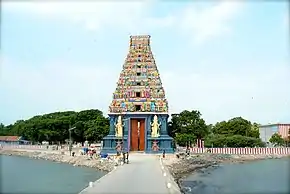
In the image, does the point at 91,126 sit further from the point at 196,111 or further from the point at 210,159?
the point at 210,159

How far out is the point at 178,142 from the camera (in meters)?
45.2

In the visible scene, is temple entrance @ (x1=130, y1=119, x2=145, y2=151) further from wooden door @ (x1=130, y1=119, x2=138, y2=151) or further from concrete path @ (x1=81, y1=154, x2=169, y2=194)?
concrete path @ (x1=81, y1=154, x2=169, y2=194)

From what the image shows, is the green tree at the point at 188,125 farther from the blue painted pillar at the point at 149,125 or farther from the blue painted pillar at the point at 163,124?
the blue painted pillar at the point at 149,125

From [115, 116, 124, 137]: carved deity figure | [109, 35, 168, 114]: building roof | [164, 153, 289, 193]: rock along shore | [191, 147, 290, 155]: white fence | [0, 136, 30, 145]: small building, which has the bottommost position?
[164, 153, 289, 193]: rock along shore

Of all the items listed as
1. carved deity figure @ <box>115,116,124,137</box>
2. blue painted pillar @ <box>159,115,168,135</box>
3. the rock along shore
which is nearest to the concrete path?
the rock along shore

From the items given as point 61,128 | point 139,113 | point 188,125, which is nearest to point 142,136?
point 139,113

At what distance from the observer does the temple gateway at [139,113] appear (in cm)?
3597

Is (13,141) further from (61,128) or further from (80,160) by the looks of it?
(80,160)

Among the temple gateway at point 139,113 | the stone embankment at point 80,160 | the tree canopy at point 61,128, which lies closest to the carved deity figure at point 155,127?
the temple gateway at point 139,113

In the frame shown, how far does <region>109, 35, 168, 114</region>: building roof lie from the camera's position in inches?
1438

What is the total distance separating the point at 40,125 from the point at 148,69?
27.3 meters

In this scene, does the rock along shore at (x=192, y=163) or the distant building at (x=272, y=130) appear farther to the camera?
the distant building at (x=272, y=130)

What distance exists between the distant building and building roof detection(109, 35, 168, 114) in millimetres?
23470

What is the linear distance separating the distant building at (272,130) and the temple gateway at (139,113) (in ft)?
76.5
